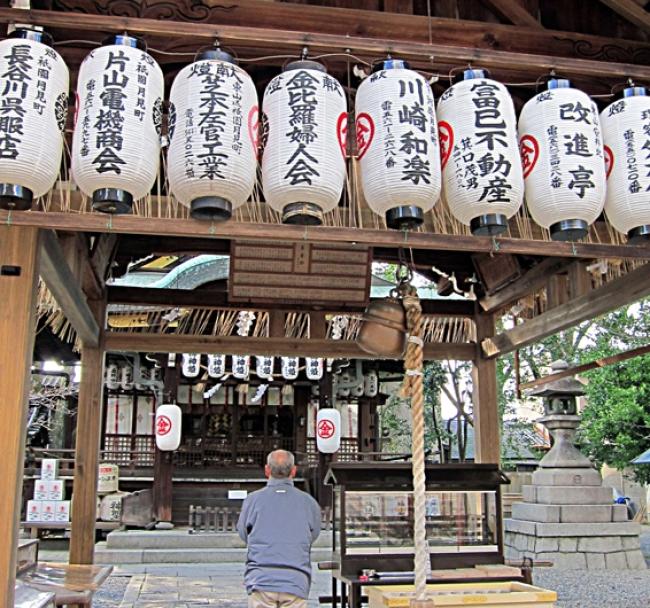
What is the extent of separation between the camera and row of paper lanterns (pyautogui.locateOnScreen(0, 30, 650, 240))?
10.7 ft

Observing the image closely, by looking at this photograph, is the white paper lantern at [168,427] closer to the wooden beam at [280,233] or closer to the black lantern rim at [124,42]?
the wooden beam at [280,233]

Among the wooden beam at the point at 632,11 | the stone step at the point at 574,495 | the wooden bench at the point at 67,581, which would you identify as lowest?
the wooden bench at the point at 67,581

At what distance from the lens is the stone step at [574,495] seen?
40.4 ft

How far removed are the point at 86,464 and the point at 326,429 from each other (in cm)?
751

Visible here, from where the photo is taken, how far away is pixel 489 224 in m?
3.60

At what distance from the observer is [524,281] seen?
738 centimetres

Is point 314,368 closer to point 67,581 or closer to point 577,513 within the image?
point 577,513

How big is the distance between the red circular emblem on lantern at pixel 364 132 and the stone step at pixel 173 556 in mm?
10189

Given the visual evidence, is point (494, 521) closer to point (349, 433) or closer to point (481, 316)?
point (481, 316)

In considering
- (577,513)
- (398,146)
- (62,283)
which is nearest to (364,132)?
(398,146)

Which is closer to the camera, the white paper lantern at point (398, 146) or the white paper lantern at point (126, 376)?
the white paper lantern at point (398, 146)

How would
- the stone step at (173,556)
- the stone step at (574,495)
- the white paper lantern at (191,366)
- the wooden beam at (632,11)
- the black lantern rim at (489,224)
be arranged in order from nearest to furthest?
the black lantern rim at (489,224), the wooden beam at (632,11), the stone step at (173,556), the stone step at (574,495), the white paper lantern at (191,366)

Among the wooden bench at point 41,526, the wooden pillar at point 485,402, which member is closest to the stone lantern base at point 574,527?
the wooden pillar at point 485,402

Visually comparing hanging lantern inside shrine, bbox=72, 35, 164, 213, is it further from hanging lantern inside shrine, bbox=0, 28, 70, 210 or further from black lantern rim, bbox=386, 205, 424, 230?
black lantern rim, bbox=386, 205, 424, 230
